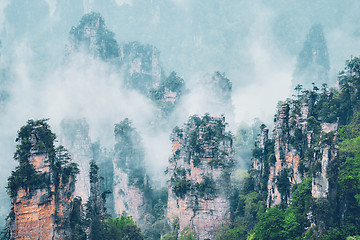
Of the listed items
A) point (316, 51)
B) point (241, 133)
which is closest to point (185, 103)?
point (241, 133)

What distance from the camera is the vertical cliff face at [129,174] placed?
64188mm

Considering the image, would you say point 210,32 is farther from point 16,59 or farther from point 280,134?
point 280,134

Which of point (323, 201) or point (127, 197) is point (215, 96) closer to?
point (127, 197)

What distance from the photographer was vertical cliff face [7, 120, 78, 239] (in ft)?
98.0

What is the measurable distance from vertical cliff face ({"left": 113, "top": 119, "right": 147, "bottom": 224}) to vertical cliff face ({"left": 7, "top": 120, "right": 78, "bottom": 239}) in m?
31.3


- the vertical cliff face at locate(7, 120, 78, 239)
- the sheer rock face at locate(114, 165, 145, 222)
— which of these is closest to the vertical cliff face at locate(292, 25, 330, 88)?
the sheer rock face at locate(114, 165, 145, 222)

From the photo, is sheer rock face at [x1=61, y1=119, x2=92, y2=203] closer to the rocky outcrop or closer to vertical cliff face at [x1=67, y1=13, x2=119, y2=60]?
vertical cliff face at [x1=67, y1=13, x2=119, y2=60]

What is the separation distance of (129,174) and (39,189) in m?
35.7

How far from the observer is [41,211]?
1209 inches

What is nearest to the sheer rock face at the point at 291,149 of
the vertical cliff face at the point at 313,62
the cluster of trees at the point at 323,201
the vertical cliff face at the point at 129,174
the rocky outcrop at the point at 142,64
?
the cluster of trees at the point at 323,201

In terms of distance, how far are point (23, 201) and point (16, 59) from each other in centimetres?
8779

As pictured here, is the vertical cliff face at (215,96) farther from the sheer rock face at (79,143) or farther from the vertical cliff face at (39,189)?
the vertical cliff face at (39,189)

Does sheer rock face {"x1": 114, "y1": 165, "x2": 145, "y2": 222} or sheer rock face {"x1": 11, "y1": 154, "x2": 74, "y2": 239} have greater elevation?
sheer rock face {"x1": 114, "y1": 165, "x2": 145, "y2": 222}

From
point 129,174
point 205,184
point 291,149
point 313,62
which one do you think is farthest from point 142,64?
point 291,149
